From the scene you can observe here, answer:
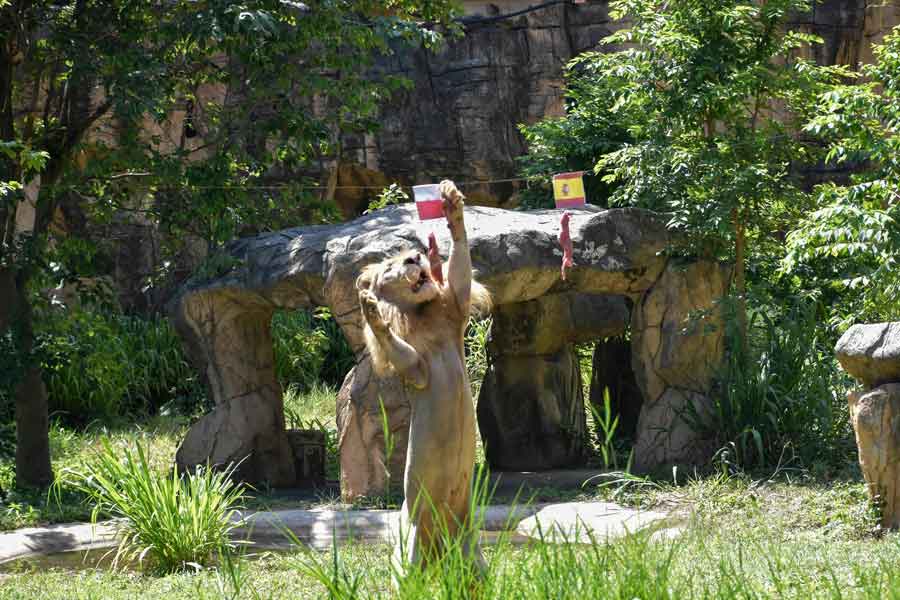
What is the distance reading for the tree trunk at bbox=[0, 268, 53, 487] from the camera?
30.8ft

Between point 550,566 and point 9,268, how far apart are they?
21.9 ft

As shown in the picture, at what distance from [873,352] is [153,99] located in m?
5.15

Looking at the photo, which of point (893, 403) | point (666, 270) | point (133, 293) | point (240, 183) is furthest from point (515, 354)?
point (133, 293)

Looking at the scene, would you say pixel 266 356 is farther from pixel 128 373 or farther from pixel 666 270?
pixel 128 373

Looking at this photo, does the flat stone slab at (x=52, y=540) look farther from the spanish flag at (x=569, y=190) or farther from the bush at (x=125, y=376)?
the spanish flag at (x=569, y=190)

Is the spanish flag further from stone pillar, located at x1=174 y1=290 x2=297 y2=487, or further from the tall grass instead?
stone pillar, located at x1=174 y1=290 x2=297 y2=487

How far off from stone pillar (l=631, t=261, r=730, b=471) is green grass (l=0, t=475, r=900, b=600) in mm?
860

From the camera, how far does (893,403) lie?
664cm

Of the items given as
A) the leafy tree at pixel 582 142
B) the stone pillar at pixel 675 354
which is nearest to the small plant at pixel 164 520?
the stone pillar at pixel 675 354

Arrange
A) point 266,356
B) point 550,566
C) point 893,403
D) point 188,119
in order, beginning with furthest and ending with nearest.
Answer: point 188,119 < point 266,356 < point 893,403 < point 550,566

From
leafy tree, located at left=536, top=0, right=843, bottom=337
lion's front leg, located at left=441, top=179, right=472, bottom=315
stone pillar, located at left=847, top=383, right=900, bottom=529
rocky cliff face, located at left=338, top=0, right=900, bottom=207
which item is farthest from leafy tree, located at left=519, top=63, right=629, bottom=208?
lion's front leg, located at left=441, top=179, right=472, bottom=315

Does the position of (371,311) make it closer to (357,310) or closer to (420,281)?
(420,281)

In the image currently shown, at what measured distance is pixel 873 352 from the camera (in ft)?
21.9

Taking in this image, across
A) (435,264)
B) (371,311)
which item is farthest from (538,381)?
(371,311)
